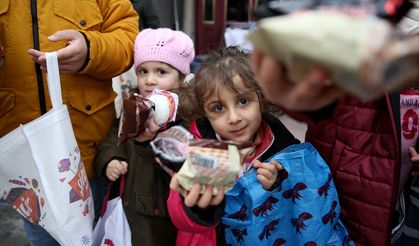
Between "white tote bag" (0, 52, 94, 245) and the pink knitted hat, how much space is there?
0.38 metres

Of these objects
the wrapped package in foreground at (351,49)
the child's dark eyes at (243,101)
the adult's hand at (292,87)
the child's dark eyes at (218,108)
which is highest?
the wrapped package in foreground at (351,49)

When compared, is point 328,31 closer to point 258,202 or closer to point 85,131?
point 258,202


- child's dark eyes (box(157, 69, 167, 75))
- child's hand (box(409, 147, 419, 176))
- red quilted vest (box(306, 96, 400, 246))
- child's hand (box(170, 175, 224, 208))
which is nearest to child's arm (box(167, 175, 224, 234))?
child's hand (box(170, 175, 224, 208))

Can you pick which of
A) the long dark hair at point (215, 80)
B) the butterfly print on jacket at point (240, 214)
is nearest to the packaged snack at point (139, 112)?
the long dark hair at point (215, 80)

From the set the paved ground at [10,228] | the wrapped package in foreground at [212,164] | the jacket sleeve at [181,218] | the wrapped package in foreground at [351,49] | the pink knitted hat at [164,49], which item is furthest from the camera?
the paved ground at [10,228]

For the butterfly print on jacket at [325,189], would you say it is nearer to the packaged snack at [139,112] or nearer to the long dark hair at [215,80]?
the long dark hair at [215,80]

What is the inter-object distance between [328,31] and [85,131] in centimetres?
117

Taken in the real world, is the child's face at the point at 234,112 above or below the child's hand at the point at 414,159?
above

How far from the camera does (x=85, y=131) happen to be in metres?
1.39

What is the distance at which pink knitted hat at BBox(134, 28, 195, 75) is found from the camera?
1404 millimetres

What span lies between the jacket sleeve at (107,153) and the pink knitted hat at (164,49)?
0.32 m

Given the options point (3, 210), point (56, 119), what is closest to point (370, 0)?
point (56, 119)

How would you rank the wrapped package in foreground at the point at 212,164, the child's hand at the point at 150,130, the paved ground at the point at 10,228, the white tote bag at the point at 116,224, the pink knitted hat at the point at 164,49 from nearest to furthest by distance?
the wrapped package in foreground at the point at 212,164 → the child's hand at the point at 150,130 → the white tote bag at the point at 116,224 → the pink knitted hat at the point at 164,49 → the paved ground at the point at 10,228

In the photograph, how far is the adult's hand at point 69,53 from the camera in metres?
1.13
